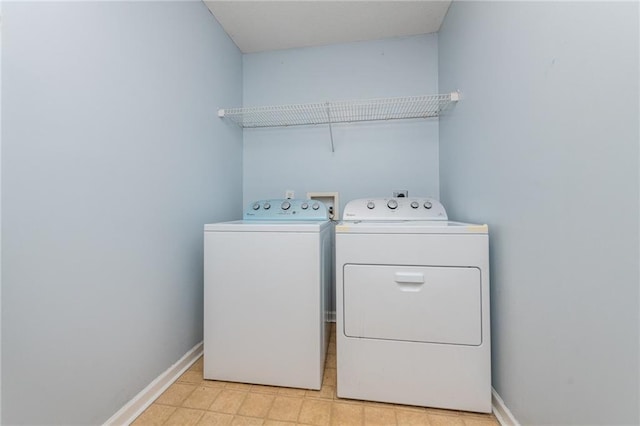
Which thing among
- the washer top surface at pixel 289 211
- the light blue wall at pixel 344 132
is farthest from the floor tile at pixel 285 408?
the light blue wall at pixel 344 132

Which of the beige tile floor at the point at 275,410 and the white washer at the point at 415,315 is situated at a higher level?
the white washer at the point at 415,315

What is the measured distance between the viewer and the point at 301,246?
1287 mm

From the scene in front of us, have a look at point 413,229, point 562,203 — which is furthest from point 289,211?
point 562,203

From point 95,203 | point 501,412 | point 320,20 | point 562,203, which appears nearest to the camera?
point 562,203

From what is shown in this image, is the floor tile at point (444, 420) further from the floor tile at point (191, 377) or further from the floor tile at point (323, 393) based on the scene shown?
the floor tile at point (191, 377)

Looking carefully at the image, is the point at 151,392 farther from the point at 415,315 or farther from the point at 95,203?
the point at 415,315

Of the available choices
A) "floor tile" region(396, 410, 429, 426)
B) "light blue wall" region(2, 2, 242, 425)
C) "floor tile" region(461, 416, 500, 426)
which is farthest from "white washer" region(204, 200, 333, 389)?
"floor tile" region(461, 416, 500, 426)

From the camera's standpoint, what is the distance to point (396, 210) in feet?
5.44

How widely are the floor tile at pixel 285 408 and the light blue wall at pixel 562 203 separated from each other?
918 mm

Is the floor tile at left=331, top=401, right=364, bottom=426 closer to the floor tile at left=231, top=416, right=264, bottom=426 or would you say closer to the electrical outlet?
the floor tile at left=231, top=416, right=264, bottom=426

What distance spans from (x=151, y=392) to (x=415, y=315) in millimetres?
1315

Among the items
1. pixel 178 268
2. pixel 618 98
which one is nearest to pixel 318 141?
pixel 178 268

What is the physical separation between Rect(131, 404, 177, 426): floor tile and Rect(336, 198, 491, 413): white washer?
31.4 inches

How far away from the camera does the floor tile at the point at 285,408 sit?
1.14 m
